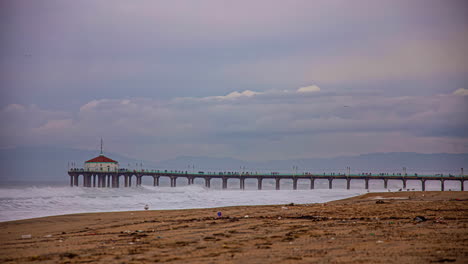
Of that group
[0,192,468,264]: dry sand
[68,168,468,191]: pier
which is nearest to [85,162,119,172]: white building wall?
[68,168,468,191]: pier

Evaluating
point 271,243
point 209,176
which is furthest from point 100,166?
point 271,243

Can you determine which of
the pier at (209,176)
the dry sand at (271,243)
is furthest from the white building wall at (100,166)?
the dry sand at (271,243)

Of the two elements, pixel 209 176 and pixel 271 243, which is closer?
pixel 271 243

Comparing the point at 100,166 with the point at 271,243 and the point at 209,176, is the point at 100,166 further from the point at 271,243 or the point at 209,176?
the point at 271,243

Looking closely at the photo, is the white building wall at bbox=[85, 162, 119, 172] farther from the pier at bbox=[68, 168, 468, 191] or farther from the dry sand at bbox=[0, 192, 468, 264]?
the dry sand at bbox=[0, 192, 468, 264]

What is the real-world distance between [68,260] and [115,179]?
338 feet

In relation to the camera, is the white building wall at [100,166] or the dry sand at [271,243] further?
the white building wall at [100,166]

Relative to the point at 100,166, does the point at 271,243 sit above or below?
above

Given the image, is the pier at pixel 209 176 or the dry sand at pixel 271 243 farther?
the pier at pixel 209 176

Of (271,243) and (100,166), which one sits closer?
(271,243)

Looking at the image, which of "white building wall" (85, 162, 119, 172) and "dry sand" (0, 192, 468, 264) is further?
"white building wall" (85, 162, 119, 172)

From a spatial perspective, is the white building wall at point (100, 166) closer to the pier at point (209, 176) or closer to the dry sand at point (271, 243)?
the pier at point (209, 176)

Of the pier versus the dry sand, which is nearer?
the dry sand

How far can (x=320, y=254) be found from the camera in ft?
30.7
